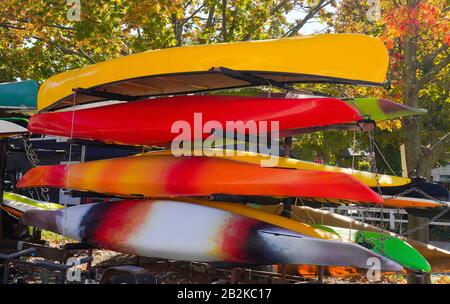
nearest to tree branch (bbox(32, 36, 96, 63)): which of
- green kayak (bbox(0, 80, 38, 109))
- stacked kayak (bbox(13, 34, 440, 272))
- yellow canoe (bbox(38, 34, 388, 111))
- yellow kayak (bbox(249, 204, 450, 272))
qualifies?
green kayak (bbox(0, 80, 38, 109))

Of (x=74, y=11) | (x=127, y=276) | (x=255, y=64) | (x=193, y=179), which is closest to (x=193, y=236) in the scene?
(x=193, y=179)

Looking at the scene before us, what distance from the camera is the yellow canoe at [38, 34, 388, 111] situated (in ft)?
16.3

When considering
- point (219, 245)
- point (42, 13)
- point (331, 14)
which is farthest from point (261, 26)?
point (219, 245)

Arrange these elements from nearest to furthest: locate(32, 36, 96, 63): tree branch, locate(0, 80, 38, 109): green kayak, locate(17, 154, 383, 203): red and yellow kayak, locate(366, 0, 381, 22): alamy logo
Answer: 1. locate(17, 154, 383, 203): red and yellow kayak
2. locate(0, 80, 38, 109): green kayak
3. locate(366, 0, 381, 22): alamy logo
4. locate(32, 36, 96, 63): tree branch

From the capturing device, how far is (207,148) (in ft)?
19.9

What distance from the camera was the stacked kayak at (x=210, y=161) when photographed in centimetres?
488

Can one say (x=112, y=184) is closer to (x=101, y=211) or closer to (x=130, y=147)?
(x=101, y=211)

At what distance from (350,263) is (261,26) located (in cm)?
727

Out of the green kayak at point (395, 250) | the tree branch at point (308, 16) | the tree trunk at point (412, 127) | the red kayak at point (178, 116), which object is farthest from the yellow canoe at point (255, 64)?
the tree branch at point (308, 16)

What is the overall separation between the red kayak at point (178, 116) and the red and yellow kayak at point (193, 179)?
1.20 ft

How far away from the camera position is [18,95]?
7352mm

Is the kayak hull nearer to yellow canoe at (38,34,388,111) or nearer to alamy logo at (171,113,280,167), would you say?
alamy logo at (171,113,280,167)

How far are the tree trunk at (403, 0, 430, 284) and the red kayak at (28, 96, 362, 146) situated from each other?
2.55m

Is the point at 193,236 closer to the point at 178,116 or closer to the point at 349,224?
the point at 178,116
